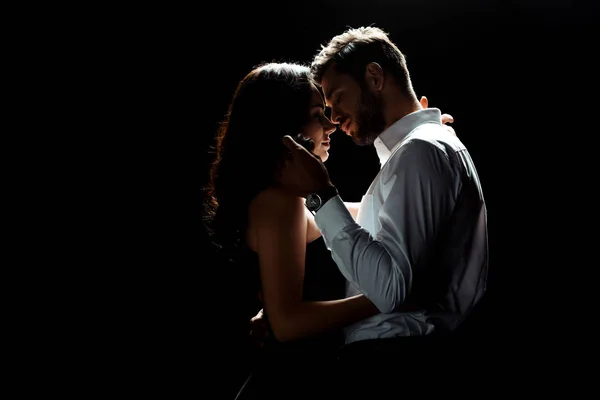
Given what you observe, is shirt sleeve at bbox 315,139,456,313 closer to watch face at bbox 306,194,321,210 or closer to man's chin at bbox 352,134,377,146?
watch face at bbox 306,194,321,210

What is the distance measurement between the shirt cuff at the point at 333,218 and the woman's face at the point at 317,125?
432 mm

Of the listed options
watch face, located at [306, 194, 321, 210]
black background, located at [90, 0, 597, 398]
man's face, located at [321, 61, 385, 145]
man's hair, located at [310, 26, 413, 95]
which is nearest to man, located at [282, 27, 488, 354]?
watch face, located at [306, 194, 321, 210]

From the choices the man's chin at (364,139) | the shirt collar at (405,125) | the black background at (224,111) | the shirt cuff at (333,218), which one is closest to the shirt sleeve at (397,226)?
the shirt cuff at (333,218)

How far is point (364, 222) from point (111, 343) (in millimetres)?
1939

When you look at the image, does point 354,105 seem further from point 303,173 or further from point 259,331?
point 259,331

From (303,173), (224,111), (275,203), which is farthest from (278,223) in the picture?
(224,111)

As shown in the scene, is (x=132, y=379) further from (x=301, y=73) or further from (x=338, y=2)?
(x=338, y=2)

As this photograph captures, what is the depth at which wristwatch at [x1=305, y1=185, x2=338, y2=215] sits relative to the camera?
4.68ft

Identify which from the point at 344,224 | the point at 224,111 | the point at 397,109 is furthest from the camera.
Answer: the point at 224,111

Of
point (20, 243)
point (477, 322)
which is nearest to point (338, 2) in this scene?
point (477, 322)

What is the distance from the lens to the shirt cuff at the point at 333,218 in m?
1.38

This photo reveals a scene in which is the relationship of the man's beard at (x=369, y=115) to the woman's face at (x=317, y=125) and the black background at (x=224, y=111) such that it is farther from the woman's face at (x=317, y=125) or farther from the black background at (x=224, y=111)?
the black background at (x=224, y=111)

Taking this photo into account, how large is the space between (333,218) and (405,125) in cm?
59

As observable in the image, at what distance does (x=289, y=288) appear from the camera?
1528 millimetres
